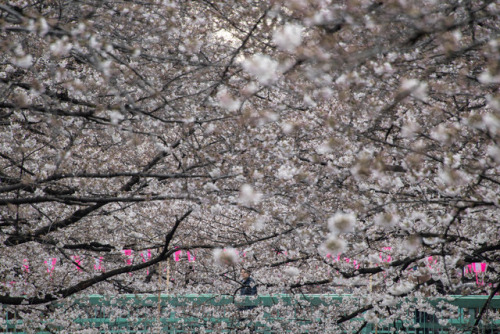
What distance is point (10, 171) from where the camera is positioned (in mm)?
6926

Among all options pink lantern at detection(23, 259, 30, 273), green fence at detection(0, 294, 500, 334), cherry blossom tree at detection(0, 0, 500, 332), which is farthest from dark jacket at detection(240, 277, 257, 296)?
pink lantern at detection(23, 259, 30, 273)

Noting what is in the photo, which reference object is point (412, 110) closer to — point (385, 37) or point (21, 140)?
point (385, 37)

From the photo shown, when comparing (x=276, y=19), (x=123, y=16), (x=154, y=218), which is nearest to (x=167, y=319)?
(x=154, y=218)

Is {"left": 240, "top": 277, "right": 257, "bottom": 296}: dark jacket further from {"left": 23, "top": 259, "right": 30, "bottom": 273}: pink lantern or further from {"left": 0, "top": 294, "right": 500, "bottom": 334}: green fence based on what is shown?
{"left": 23, "top": 259, "right": 30, "bottom": 273}: pink lantern

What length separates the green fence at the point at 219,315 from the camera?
7145 mm

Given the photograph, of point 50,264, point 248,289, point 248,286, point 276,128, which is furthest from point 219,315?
point 276,128

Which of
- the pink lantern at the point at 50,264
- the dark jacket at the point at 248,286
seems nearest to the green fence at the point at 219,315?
the dark jacket at the point at 248,286

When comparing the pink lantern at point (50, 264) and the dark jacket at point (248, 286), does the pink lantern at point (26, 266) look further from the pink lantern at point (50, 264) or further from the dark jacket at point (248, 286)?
the dark jacket at point (248, 286)

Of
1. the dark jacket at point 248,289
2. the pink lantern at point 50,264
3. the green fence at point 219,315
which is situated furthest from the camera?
the dark jacket at point 248,289

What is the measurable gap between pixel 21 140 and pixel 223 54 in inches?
94.4

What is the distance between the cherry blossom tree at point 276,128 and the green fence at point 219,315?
13.6 inches

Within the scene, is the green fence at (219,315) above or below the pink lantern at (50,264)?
below

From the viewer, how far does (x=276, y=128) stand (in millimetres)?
5871

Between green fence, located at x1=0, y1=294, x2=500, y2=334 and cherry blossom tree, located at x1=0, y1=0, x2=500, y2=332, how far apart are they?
34cm
